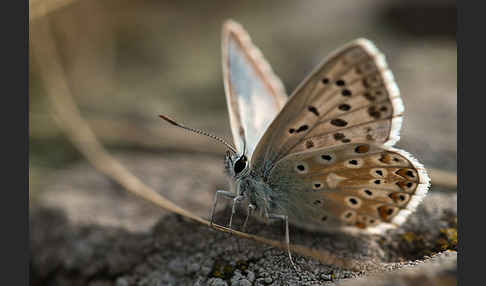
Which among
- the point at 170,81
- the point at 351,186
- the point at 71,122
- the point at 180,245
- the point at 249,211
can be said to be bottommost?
the point at 180,245

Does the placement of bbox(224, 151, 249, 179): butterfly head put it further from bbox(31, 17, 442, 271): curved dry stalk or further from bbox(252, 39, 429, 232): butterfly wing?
bbox(31, 17, 442, 271): curved dry stalk

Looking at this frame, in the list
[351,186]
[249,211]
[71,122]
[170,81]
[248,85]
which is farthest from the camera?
[170,81]

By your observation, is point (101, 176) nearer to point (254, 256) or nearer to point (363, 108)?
point (254, 256)

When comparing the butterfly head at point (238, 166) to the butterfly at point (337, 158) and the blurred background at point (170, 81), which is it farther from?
the blurred background at point (170, 81)

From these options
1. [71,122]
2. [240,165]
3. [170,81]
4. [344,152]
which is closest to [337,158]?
[344,152]

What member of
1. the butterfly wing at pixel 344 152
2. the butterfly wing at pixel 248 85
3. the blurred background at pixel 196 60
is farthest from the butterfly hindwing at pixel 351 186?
the blurred background at pixel 196 60

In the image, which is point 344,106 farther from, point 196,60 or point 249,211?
point 196,60

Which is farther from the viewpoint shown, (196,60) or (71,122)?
(196,60)

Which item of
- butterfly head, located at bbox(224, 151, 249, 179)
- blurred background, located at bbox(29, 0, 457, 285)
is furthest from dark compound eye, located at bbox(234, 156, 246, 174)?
blurred background, located at bbox(29, 0, 457, 285)
